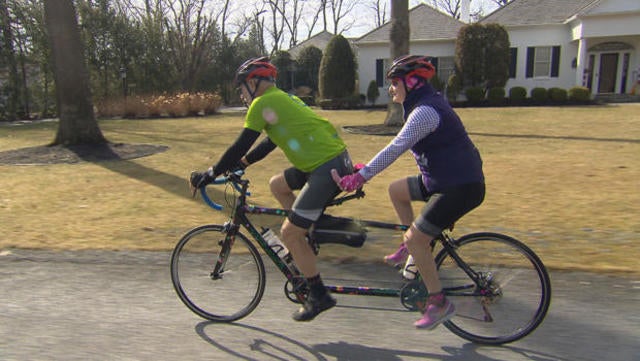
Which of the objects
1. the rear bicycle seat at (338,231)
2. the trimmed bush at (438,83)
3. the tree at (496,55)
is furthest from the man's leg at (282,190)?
the trimmed bush at (438,83)

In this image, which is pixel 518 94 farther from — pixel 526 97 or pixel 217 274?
pixel 217 274

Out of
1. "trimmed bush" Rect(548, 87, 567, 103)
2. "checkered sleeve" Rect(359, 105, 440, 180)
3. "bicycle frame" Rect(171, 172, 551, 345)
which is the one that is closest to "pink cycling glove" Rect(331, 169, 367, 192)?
"checkered sleeve" Rect(359, 105, 440, 180)

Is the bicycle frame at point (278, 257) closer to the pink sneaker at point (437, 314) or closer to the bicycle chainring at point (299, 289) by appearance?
the bicycle chainring at point (299, 289)

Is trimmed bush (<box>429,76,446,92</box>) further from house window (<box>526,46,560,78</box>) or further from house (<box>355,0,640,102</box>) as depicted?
house window (<box>526,46,560,78</box>)

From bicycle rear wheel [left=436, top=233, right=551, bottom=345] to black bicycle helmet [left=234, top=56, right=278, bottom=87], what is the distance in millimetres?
1705

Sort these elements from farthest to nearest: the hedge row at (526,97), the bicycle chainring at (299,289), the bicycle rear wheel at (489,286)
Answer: the hedge row at (526,97)
the bicycle chainring at (299,289)
the bicycle rear wheel at (489,286)

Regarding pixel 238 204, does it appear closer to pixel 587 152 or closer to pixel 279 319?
pixel 279 319

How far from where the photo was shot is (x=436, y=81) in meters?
26.3

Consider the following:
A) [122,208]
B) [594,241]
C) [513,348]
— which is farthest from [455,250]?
[122,208]

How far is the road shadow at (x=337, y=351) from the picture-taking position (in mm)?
3070

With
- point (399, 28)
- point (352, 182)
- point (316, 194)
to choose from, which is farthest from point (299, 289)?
point (399, 28)

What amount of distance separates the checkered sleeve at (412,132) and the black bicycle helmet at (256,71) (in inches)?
38.9

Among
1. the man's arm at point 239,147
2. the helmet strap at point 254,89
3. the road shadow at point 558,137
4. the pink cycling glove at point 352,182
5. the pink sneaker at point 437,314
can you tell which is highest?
the helmet strap at point 254,89

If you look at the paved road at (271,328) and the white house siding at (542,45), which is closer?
the paved road at (271,328)
